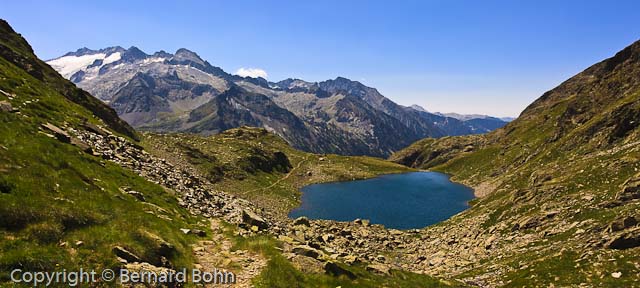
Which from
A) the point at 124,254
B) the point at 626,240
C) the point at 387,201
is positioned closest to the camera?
the point at 124,254

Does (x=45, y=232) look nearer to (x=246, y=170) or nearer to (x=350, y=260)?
(x=350, y=260)

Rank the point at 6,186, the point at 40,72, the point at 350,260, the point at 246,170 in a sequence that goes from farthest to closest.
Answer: the point at 246,170, the point at 40,72, the point at 350,260, the point at 6,186

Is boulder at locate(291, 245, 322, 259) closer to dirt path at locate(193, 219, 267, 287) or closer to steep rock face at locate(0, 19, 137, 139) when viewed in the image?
dirt path at locate(193, 219, 267, 287)

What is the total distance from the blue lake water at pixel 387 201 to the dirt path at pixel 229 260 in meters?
Answer: 70.6

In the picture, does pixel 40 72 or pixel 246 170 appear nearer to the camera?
pixel 40 72

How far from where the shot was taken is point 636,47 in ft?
475

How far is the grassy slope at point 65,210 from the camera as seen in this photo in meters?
15.5

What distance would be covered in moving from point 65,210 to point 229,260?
975 centimetres

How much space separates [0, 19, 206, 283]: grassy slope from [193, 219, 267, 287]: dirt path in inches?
40.0

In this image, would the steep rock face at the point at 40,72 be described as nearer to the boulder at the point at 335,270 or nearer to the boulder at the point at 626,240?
the boulder at the point at 335,270

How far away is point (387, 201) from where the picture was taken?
126 meters

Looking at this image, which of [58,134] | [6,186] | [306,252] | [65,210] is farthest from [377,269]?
[58,134]

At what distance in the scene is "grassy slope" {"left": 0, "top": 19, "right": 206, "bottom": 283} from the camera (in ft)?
50.7

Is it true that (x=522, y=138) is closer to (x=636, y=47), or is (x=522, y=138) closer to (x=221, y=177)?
(x=636, y=47)
